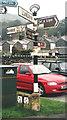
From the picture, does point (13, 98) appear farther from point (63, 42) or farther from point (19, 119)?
point (63, 42)

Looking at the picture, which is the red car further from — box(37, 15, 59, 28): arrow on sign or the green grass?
box(37, 15, 59, 28): arrow on sign

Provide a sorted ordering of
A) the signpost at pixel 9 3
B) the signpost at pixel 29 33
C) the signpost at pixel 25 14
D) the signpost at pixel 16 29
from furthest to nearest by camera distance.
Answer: the signpost at pixel 9 3, the signpost at pixel 16 29, the signpost at pixel 29 33, the signpost at pixel 25 14

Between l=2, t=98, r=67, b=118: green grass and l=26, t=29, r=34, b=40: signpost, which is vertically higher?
l=26, t=29, r=34, b=40: signpost

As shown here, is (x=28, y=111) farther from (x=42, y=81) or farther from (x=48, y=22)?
(x=48, y=22)

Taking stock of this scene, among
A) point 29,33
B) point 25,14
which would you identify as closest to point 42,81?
point 29,33

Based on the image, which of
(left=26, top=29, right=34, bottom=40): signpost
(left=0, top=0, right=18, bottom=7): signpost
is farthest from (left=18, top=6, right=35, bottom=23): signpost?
(left=0, top=0, right=18, bottom=7): signpost

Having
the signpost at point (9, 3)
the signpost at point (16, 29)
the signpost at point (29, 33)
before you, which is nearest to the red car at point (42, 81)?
the signpost at point (29, 33)

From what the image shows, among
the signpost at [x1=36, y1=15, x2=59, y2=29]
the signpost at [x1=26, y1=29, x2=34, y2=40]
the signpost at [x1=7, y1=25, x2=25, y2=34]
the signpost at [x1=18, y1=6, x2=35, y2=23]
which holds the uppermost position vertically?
the signpost at [x1=18, y1=6, x2=35, y2=23]

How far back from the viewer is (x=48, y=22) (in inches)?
232

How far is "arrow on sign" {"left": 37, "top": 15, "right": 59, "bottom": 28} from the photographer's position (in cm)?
575

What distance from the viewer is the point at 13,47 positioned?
133ft

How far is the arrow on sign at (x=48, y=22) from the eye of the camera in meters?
5.75

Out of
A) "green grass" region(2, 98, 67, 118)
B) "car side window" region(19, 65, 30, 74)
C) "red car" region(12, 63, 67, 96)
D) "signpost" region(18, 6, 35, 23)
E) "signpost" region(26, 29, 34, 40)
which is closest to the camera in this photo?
"green grass" region(2, 98, 67, 118)

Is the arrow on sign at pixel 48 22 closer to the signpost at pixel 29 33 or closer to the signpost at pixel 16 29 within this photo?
the signpost at pixel 29 33
